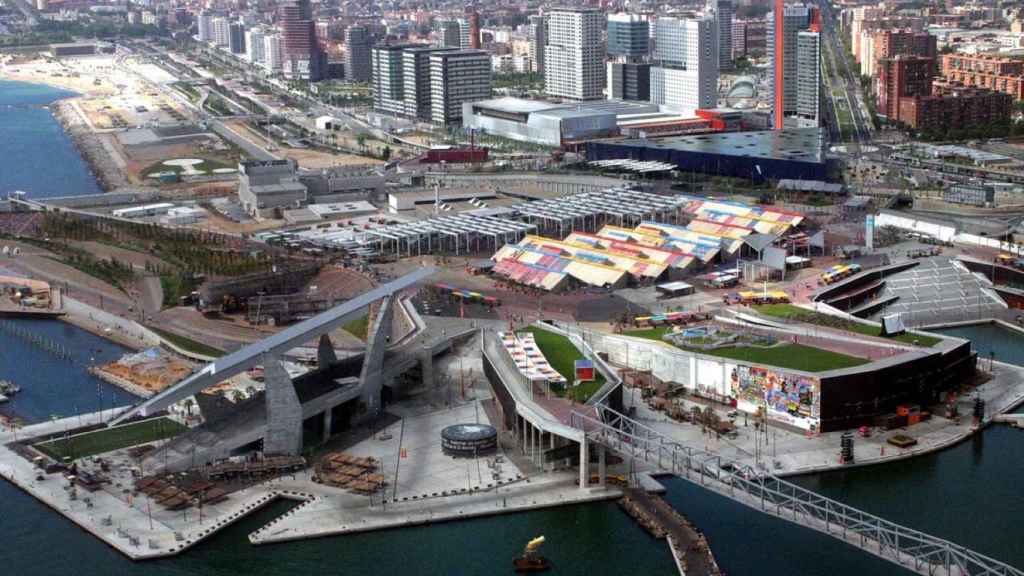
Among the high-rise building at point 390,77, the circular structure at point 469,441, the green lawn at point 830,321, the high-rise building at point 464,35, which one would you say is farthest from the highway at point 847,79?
the circular structure at point 469,441

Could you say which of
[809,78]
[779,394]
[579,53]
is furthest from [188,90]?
[779,394]

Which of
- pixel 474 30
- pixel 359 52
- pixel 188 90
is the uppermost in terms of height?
pixel 474 30

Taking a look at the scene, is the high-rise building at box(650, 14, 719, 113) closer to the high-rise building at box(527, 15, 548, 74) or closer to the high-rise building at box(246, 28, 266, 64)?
the high-rise building at box(527, 15, 548, 74)

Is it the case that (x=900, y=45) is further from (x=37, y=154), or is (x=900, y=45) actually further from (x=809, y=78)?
(x=37, y=154)

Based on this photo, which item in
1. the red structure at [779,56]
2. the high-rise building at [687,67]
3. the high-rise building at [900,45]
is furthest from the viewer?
the high-rise building at [900,45]

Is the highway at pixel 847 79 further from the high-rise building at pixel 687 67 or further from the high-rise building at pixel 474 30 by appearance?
the high-rise building at pixel 474 30

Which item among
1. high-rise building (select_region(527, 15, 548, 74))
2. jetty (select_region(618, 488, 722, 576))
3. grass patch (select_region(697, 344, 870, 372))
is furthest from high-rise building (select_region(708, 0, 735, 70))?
jetty (select_region(618, 488, 722, 576))
